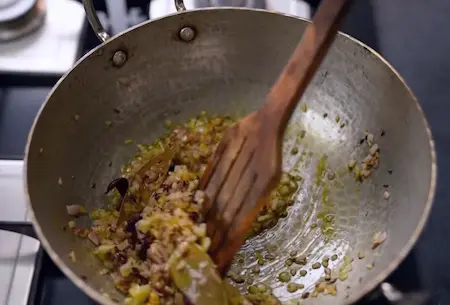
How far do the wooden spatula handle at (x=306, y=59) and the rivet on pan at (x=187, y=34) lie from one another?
269 mm

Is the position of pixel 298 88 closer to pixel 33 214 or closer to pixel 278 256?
pixel 278 256

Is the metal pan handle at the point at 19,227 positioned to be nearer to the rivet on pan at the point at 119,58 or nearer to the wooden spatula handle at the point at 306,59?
the rivet on pan at the point at 119,58

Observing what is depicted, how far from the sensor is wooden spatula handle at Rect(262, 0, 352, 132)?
809 mm

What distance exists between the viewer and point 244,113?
115 centimetres

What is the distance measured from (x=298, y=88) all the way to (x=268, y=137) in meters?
0.08

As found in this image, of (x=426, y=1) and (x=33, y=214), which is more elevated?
(x=426, y=1)


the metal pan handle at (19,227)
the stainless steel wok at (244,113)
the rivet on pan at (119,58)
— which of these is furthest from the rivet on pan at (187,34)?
the metal pan handle at (19,227)

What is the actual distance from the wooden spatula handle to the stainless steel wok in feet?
0.67

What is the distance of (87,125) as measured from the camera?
1053 millimetres

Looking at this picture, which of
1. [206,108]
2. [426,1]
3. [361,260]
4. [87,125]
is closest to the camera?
[361,260]

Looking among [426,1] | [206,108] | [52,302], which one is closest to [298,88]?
[206,108]

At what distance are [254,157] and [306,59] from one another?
0.15 m

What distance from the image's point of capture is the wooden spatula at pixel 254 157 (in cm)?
84

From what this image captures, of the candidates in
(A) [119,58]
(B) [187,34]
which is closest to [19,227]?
(A) [119,58]
